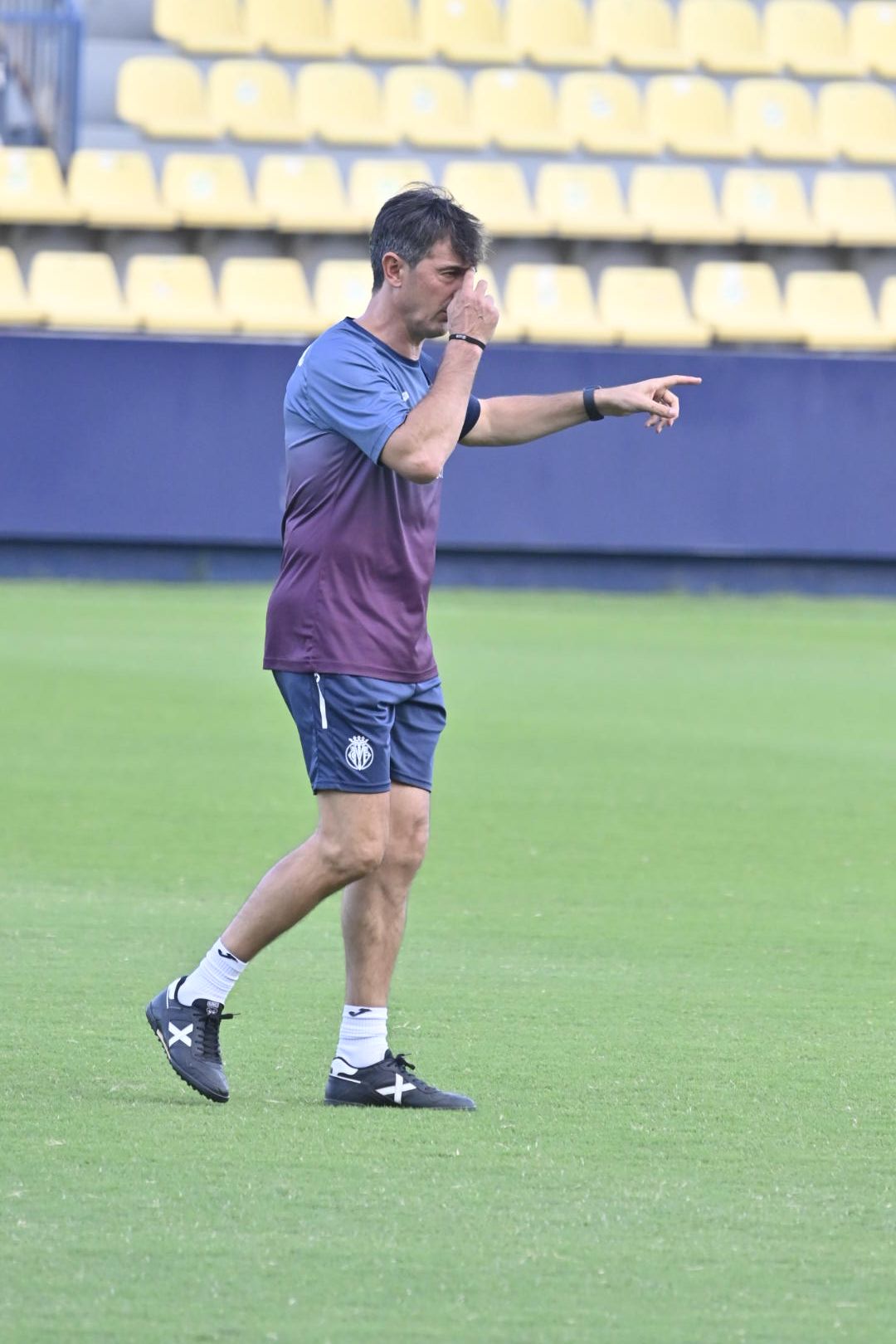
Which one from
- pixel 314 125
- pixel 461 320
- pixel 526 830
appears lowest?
pixel 526 830

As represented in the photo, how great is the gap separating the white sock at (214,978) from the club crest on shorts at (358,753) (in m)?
0.47

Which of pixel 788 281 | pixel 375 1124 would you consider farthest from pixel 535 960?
pixel 788 281

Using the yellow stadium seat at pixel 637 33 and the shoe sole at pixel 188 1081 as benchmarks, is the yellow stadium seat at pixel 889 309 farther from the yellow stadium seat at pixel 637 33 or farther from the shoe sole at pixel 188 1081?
the shoe sole at pixel 188 1081

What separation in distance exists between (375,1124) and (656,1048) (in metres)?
0.83

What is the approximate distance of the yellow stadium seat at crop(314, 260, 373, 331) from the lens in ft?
54.7

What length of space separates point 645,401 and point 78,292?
12538mm

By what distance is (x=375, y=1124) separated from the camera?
4.08m

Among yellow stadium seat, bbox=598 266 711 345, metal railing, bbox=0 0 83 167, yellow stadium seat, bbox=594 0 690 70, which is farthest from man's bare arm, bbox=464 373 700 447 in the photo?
yellow stadium seat, bbox=594 0 690 70

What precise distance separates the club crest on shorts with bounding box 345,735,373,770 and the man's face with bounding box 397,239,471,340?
2.65 ft

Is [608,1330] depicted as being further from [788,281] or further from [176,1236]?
[788,281]

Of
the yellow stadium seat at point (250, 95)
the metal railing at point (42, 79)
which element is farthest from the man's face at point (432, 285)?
the metal railing at point (42, 79)

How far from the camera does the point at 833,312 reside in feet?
57.1

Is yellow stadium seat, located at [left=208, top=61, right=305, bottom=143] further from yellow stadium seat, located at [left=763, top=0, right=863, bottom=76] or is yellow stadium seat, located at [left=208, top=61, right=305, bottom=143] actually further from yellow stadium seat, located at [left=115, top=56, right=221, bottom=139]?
yellow stadium seat, located at [left=763, top=0, right=863, bottom=76]

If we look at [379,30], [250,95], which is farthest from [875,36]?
[250,95]
